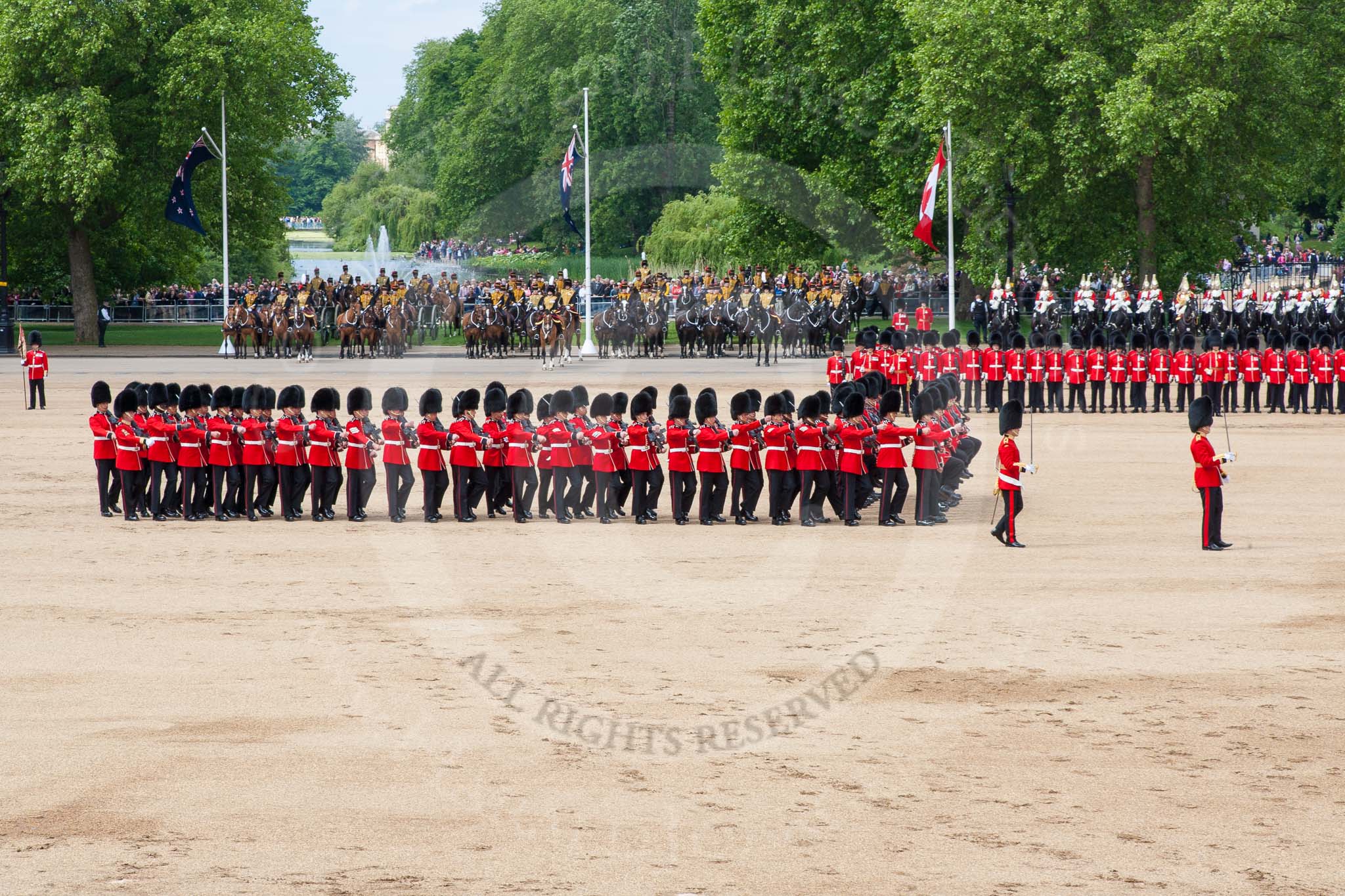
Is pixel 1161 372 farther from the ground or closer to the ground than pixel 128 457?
farther from the ground

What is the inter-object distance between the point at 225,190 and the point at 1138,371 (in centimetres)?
2538

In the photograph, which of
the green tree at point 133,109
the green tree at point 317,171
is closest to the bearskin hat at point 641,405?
the green tree at point 133,109

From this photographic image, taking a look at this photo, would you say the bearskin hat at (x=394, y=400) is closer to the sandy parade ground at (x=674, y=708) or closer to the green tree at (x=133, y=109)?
the sandy parade ground at (x=674, y=708)

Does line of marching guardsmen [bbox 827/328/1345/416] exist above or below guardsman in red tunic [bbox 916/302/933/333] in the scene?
below

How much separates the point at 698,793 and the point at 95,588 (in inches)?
253

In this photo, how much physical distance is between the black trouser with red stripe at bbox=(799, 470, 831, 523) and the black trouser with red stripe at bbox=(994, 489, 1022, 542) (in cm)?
198

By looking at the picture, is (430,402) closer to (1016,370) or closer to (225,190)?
(1016,370)

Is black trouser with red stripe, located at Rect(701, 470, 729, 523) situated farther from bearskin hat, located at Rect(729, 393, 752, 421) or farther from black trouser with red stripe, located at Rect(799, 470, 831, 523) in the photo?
black trouser with red stripe, located at Rect(799, 470, 831, 523)

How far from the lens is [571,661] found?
9945 millimetres

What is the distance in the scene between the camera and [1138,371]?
2480cm

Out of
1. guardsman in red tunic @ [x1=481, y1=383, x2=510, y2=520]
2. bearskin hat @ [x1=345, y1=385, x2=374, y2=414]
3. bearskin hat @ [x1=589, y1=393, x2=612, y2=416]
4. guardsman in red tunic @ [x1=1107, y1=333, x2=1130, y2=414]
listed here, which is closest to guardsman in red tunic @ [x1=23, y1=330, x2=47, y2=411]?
bearskin hat @ [x1=345, y1=385, x2=374, y2=414]

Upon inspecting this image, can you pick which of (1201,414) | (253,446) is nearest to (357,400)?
→ (253,446)

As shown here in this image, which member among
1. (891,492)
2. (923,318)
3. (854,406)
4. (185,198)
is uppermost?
(185,198)

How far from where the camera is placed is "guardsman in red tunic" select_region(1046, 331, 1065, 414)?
2503 cm
